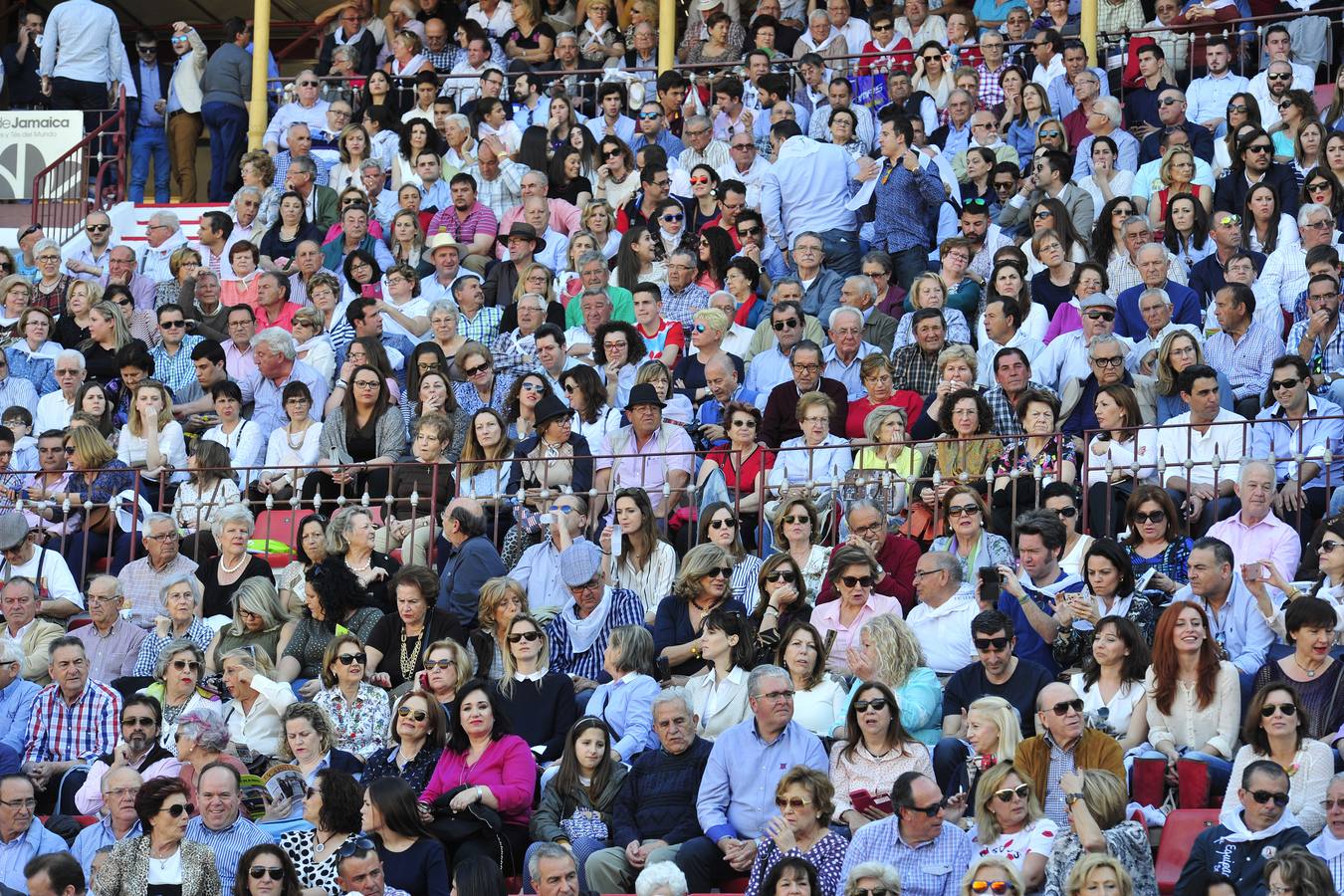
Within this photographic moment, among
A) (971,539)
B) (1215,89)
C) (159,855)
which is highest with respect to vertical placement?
(1215,89)

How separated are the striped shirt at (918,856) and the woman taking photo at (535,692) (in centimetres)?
198

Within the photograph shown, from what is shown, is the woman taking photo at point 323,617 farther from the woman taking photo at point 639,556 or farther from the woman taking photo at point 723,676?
the woman taking photo at point 723,676

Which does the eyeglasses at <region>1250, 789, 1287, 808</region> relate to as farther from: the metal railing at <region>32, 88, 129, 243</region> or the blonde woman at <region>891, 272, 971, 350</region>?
the metal railing at <region>32, 88, 129, 243</region>

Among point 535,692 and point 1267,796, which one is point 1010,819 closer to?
point 1267,796

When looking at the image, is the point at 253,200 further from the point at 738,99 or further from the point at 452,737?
the point at 452,737

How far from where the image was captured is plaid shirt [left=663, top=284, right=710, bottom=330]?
16.4m

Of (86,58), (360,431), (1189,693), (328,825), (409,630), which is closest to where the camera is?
(328,825)

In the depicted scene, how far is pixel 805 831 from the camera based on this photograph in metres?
10.2

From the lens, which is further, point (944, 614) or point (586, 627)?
point (586, 627)

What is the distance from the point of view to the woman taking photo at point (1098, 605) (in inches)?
447

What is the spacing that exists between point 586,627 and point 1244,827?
12.7 ft

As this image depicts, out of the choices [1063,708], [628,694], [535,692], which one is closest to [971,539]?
[628,694]

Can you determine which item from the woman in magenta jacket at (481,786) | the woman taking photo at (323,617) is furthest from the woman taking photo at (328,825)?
the woman taking photo at (323,617)

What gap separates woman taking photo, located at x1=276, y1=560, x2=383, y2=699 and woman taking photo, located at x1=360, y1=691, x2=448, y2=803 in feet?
4.02
